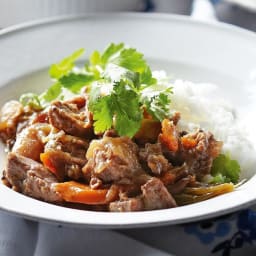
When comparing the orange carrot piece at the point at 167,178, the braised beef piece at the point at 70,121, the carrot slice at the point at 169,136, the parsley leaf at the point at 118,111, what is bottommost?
the orange carrot piece at the point at 167,178

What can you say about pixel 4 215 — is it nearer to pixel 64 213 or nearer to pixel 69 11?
pixel 64 213

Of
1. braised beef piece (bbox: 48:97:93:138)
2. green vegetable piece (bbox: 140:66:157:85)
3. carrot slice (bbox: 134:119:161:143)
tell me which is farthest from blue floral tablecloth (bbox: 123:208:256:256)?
green vegetable piece (bbox: 140:66:157:85)

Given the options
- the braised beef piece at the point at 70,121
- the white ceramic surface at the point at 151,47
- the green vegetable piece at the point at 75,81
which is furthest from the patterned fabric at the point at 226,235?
the green vegetable piece at the point at 75,81

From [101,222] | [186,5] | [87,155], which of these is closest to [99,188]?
[87,155]

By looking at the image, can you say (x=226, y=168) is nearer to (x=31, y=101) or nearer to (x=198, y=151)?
(x=198, y=151)

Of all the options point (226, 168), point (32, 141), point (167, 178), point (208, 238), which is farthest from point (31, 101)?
point (208, 238)

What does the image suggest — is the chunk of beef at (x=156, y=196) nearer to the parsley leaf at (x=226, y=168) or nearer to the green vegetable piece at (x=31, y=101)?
the parsley leaf at (x=226, y=168)

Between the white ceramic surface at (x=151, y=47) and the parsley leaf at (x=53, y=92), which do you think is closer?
the parsley leaf at (x=53, y=92)

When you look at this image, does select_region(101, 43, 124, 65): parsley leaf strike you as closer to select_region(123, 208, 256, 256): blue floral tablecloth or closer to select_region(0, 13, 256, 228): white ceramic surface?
select_region(0, 13, 256, 228): white ceramic surface
